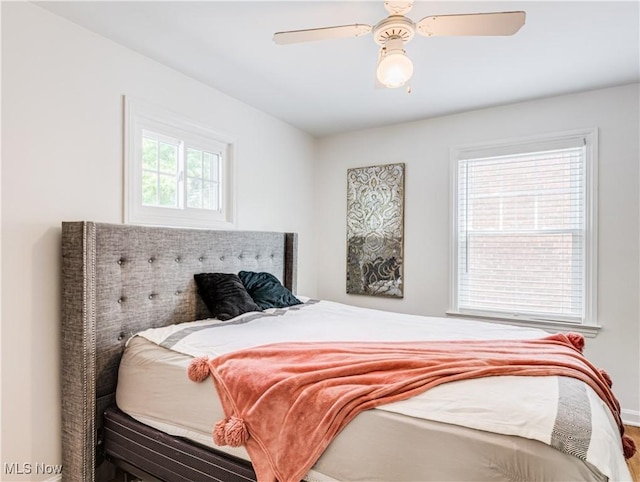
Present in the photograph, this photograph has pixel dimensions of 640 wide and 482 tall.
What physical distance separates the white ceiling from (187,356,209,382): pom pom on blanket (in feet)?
5.76

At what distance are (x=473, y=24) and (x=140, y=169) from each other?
2.05 metres

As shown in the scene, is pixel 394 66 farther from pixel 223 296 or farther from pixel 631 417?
pixel 631 417

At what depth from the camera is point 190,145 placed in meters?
2.78

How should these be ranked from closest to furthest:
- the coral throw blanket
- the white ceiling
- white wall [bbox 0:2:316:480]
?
the coral throw blanket < white wall [bbox 0:2:316:480] < the white ceiling

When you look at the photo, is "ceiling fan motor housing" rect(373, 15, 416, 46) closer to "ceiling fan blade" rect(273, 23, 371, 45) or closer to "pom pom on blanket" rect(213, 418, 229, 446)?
"ceiling fan blade" rect(273, 23, 371, 45)

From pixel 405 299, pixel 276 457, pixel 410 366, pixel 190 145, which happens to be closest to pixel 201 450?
pixel 276 457

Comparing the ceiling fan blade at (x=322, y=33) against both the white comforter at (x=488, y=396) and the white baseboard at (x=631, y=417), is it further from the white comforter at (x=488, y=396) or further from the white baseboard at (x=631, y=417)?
the white baseboard at (x=631, y=417)

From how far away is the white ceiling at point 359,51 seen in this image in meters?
1.92

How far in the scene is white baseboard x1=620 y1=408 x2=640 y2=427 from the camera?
9.05 ft

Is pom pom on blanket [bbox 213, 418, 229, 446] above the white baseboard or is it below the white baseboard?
above

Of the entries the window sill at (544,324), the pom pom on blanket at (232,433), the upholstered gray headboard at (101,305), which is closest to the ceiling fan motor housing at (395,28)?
the upholstered gray headboard at (101,305)

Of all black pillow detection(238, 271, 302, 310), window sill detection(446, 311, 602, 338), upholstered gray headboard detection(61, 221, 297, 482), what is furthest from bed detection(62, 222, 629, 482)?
window sill detection(446, 311, 602, 338)

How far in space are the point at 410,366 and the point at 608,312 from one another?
232cm

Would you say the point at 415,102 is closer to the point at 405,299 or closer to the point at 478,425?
the point at 405,299
